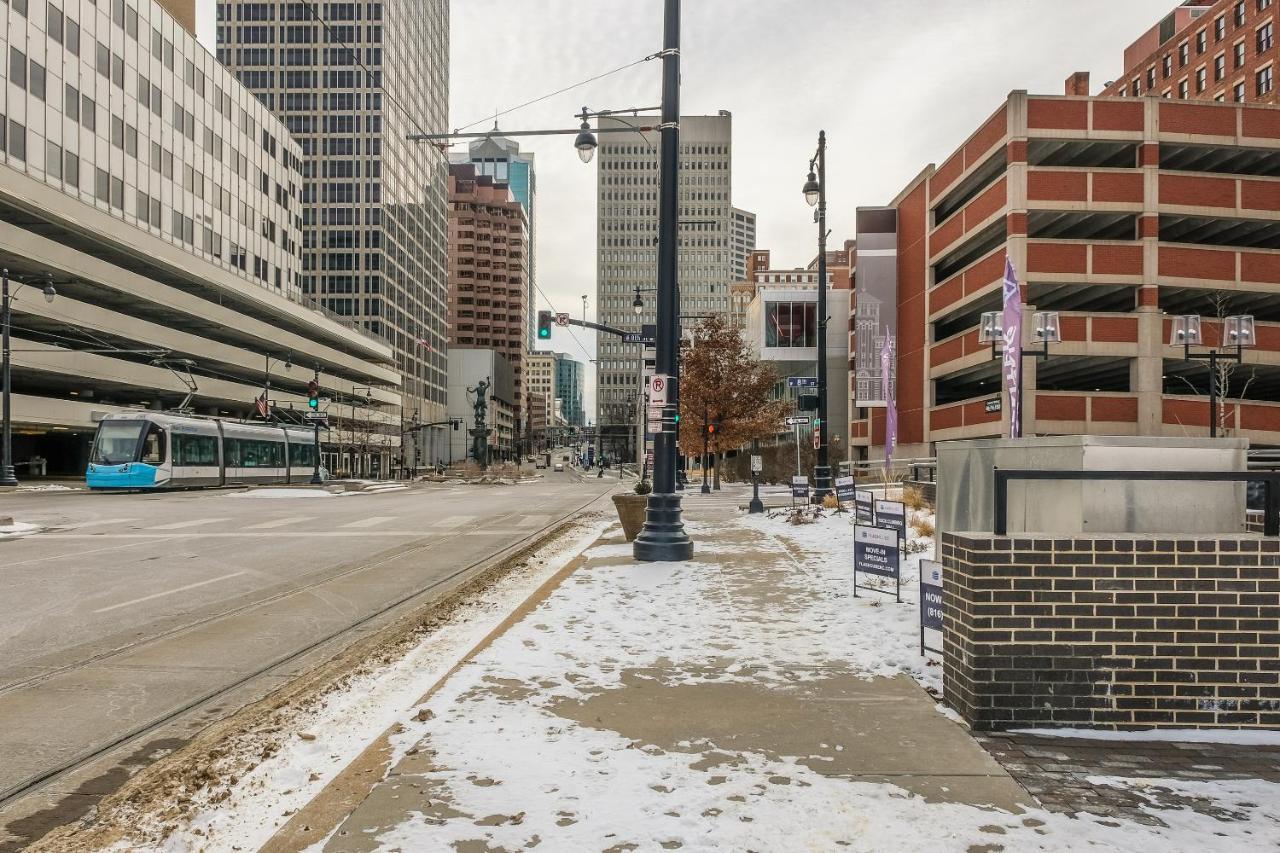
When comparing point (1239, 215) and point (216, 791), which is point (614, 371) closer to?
point (1239, 215)

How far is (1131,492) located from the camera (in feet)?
16.0

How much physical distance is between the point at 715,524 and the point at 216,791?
15.8 metres

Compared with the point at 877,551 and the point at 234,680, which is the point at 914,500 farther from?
the point at 234,680

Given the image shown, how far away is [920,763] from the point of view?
398 cm

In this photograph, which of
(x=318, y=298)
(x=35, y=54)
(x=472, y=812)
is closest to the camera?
(x=472, y=812)

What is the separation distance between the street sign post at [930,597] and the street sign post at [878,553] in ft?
6.02

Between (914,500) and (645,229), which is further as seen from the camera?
(645,229)

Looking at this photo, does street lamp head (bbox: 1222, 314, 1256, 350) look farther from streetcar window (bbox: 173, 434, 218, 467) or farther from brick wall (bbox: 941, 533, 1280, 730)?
streetcar window (bbox: 173, 434, 218, 467)

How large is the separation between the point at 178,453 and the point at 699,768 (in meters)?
36.9

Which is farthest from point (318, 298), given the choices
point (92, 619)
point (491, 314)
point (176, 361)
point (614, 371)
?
point (92, 619)

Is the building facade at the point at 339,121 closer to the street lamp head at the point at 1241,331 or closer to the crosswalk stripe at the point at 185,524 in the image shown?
the crosswalk stripe at the point at 185,524

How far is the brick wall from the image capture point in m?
4.41

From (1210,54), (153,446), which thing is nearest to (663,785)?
(153,446)

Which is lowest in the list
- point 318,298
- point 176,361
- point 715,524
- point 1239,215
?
point 715,524
